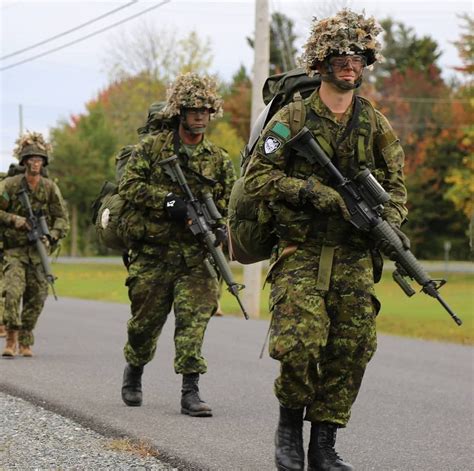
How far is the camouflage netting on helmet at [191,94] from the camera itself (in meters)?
8.65

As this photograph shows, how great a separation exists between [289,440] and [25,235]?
6.95m

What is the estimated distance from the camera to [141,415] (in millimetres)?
8438

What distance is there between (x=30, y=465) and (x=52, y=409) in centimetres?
214

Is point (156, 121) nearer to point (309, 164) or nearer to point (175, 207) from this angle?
point (175, 207)

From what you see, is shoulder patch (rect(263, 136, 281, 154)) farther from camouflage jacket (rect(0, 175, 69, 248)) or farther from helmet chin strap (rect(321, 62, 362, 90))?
camouflage jacket (rect(0, 175, 69, 248))

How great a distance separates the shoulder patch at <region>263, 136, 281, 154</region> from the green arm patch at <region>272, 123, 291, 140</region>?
0.10ft

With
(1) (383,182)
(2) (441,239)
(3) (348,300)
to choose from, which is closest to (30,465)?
(3) (348,300)

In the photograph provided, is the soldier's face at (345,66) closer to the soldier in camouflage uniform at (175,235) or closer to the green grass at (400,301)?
the soldier in camouflage uniform at (175,235)

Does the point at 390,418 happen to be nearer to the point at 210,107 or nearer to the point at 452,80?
A: the point at 210,107

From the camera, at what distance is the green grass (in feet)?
62.4

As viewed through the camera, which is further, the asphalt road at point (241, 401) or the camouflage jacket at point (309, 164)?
the asphalt road at point (241, 401)

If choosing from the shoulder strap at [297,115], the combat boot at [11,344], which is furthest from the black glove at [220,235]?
the combat boot at [11,344]

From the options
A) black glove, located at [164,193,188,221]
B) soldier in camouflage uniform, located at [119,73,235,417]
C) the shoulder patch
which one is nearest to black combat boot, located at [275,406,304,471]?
the shoulder patch

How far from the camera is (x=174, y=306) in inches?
347
